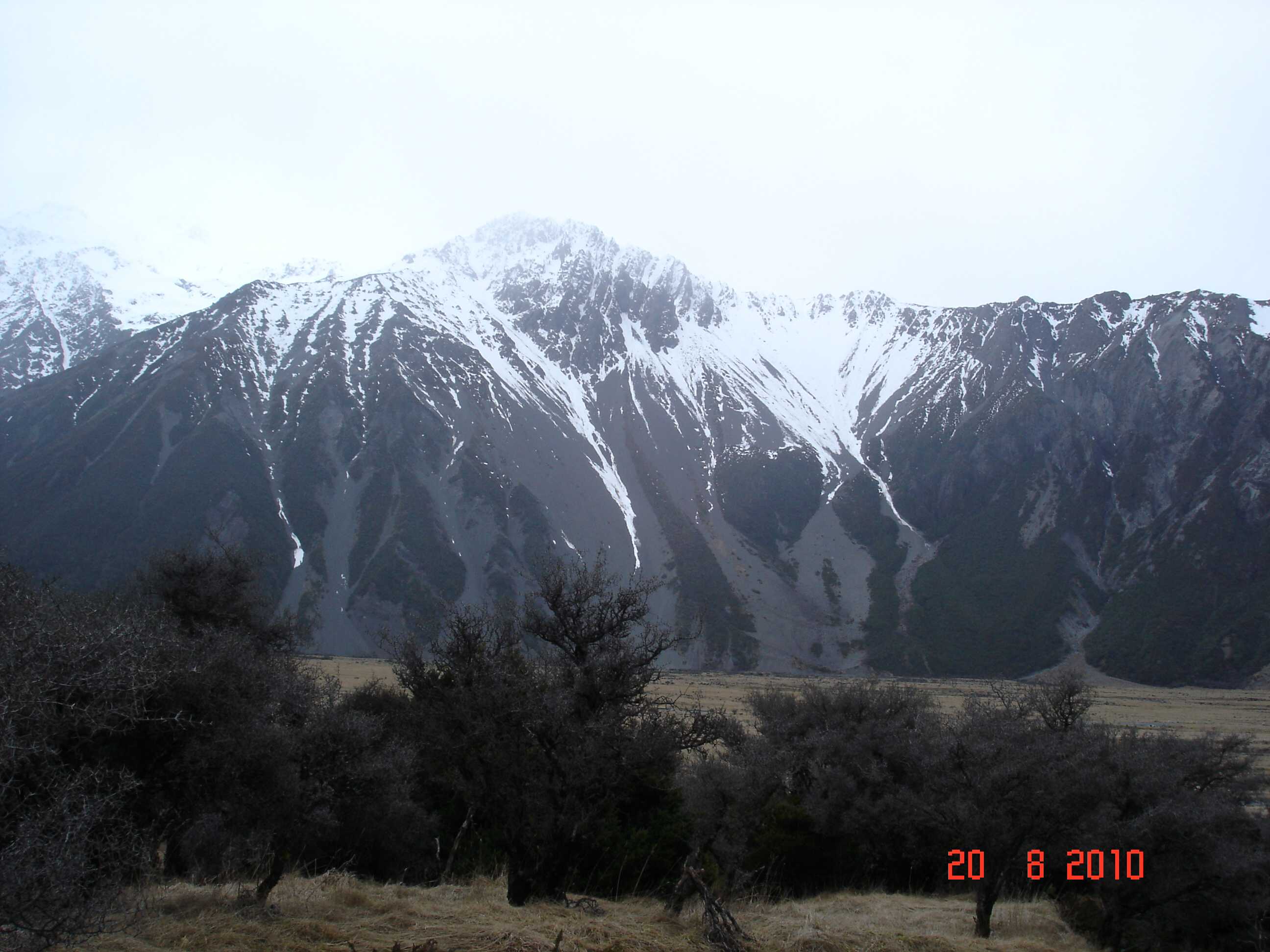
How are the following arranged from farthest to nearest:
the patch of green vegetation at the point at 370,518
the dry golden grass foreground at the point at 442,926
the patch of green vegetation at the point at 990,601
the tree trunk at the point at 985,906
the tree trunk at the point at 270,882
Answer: the patch of green vegetation at the point at 990,601 → the patch of green vegetation at the point at 370,518 → the tree trunk at the point at 985,906 → the tree trunk at the point at 270,882 → the dry golden grass foreground at the point at 442,926

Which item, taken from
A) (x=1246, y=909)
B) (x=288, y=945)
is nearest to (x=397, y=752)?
(x=288, y=945)

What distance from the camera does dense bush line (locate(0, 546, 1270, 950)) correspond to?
29.4ft

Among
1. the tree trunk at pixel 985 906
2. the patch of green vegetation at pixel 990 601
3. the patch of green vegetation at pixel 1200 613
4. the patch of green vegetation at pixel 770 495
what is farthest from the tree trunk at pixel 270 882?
the patch of green vegetation at pixel 770 495

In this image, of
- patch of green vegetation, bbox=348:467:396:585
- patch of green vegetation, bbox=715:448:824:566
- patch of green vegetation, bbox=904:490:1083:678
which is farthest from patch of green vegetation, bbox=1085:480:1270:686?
patch of green vegetation, bbox=348:467:396:585

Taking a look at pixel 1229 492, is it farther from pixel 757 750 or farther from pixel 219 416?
pixel 219 416

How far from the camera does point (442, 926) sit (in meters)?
9.76

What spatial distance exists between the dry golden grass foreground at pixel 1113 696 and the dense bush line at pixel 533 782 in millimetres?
12908

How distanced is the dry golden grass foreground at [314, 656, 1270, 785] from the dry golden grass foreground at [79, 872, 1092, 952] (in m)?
27.4

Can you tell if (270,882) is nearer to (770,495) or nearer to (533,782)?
(533,782)

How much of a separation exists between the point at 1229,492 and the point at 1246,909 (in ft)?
584
